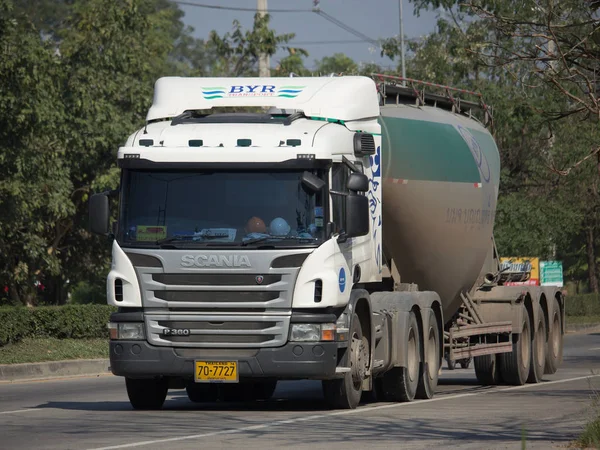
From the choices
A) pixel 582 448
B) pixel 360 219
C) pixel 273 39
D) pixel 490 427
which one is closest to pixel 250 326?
pixel 360 219

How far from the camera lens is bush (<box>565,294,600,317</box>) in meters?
48.1

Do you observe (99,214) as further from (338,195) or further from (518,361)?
(518,361)

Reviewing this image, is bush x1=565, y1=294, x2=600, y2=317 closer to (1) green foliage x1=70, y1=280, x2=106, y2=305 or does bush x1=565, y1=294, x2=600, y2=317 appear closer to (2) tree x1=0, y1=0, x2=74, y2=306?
(1) green foliage x1=70, y1=280, x2=106, y2=305

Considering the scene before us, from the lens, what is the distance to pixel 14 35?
25.1 metres

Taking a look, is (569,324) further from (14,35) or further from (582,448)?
(582,448)

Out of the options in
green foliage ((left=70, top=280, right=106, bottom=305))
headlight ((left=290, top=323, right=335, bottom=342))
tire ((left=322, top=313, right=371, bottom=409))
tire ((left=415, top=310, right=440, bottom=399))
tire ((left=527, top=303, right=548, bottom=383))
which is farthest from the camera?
green foliage ((left=70, top=280, right=106, bottom=305))

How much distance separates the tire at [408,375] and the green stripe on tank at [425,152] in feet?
6.14

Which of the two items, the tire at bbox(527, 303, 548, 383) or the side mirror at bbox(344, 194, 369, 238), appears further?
the tire at bbox(527, 303, 548, 383)

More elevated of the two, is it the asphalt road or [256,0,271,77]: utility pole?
[256,0,271,77]: utility pole

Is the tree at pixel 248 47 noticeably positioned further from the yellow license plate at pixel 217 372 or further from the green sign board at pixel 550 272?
the yellow license plate at pixel 217 372

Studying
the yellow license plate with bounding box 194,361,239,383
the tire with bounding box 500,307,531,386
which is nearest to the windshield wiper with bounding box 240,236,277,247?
the yellow license plate with bounding box 194,361,239,383

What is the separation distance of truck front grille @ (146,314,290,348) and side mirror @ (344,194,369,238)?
1.17 meters

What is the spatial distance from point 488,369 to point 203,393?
5.75 meters

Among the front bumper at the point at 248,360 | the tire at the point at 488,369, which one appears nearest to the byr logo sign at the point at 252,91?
the front bumper at the point at 248,360
